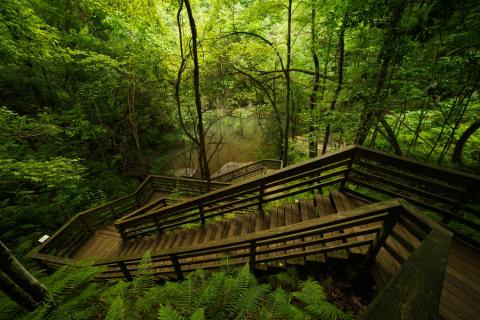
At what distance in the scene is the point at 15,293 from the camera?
191 centimetres

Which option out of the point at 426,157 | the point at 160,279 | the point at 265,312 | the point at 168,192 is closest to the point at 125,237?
the point at 160,279

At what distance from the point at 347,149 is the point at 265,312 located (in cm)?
278

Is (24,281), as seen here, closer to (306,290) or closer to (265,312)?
(265,312)

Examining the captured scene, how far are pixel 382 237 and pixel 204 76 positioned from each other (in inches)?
415

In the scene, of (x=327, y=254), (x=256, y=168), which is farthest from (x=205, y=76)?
(x=327, y=254)

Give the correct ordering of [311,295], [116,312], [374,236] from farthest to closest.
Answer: [374,236] → [311,295] → [116,312]

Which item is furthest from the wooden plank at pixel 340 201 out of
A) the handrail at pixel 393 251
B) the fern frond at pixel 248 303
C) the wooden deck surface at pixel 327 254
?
the fern frond at pixel 248 303

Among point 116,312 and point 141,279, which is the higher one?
point 116,312

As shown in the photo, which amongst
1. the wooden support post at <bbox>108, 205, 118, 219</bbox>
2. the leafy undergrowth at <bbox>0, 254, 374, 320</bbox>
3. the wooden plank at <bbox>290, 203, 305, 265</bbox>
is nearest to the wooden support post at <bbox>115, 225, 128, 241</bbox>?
the wooden support post at <bbox>108, 205, 118, 219</bbox>

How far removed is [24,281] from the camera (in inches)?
78.0

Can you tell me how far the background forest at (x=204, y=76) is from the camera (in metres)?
3.55

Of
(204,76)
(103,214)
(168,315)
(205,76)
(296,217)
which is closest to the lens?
(168,315)

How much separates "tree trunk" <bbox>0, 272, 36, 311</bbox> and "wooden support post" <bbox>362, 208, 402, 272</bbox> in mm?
3936

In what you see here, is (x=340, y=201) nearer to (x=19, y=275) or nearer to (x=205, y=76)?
(x=19, y=275)
